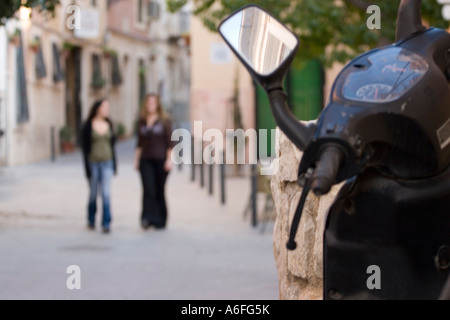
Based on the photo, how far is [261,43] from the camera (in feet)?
6.85

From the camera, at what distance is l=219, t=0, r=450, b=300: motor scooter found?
74.2 inches

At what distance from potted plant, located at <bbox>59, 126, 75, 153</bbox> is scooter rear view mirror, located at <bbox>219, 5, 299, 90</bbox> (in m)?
28.7

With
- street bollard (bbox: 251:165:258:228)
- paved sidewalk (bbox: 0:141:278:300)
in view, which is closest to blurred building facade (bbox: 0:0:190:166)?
paved sidewalk (bbox: 0:141:278:300)

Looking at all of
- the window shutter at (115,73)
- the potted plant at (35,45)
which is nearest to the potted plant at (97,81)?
the window shutter at (115,73)

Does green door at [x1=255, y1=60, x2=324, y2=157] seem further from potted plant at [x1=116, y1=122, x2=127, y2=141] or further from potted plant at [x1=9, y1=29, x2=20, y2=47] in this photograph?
potted plant at [x1=116, y1=122, x2=127, y2=141]

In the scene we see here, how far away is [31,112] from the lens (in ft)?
88.5

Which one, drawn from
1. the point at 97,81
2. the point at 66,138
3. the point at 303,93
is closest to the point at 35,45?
the point at 66,138

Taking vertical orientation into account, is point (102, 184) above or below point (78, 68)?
below

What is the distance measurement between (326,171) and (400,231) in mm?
327

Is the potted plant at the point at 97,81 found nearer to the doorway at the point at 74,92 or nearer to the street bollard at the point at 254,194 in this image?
the doorway at the point at 74,92

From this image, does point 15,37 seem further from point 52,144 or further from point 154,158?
point 154,158

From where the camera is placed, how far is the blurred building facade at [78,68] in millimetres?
24375

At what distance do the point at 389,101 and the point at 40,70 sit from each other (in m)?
26.3
